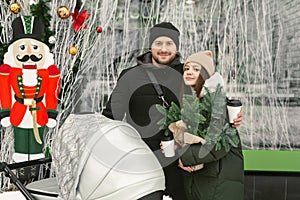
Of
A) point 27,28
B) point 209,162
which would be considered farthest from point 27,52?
point 209,162

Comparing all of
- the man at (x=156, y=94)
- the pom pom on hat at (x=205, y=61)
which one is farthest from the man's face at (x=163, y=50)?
the pom pom on hat at (x=205, y=61)

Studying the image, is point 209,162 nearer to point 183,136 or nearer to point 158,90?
point 183,136

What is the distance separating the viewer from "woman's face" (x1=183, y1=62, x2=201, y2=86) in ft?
7.82

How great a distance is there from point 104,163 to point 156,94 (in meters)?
0.97

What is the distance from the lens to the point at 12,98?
274cm

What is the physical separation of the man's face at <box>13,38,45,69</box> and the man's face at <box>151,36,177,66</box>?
75cm

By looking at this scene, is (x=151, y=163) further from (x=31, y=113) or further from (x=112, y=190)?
(x=31, y=113)

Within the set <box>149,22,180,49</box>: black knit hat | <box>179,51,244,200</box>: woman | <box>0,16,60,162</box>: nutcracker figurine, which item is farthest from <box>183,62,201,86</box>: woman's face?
<box>0,16,60,162</box>: nutcracker figurine

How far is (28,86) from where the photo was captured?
2.71 metres

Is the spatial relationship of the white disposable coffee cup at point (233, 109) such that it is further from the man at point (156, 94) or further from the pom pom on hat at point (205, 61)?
the man at point (156, 94)

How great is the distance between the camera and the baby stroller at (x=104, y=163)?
1737 millimetres

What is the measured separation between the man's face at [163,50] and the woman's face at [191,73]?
25 centimetres

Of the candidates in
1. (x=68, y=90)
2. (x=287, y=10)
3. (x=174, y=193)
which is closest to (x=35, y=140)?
(x=68, y=90)

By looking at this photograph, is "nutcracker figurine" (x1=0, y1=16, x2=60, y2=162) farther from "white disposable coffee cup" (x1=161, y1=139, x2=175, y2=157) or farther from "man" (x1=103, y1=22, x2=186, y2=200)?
"white disposable coffee cup" (x1=161, y1=139, x2=175, y2=157)
